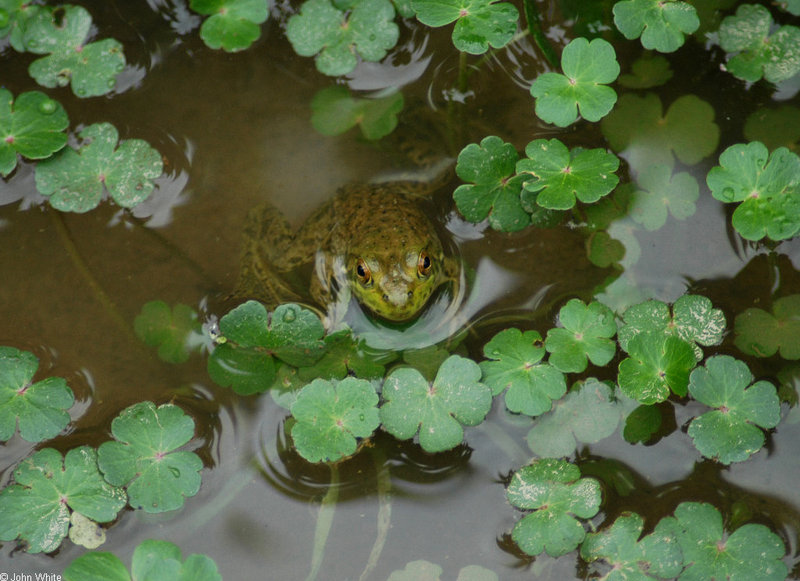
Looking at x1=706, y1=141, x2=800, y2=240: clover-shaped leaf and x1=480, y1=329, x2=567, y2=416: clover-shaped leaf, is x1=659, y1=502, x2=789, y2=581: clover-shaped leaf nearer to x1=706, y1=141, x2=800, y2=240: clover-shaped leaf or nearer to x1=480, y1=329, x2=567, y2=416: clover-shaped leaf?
x1=480, y1=329, x2=567, y2=416: clover-shaped leaf

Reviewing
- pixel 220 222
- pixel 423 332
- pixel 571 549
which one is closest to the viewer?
pixel 571 549

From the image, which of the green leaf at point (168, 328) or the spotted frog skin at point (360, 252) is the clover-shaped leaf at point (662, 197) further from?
the green leaf at point (168, 328)

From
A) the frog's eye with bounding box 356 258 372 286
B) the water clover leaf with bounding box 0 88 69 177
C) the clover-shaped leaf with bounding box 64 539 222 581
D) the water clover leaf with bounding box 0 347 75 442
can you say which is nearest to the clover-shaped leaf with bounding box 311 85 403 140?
the frog's eye with bounding box 356 258 372 286

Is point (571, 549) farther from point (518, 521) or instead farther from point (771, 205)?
point (771, 205)

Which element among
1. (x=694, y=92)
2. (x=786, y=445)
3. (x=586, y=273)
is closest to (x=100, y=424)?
(x=586, y=273)

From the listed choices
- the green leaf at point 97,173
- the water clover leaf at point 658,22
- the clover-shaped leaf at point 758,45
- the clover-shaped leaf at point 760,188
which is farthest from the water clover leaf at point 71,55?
the clover-shaped leaf at point 758,45
